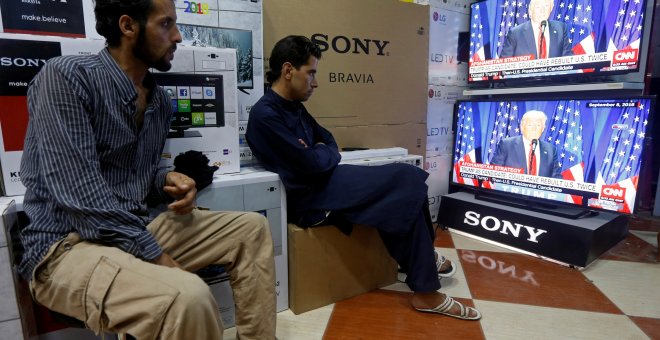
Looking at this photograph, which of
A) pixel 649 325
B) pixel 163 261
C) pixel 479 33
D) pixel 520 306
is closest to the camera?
pixel 163 261

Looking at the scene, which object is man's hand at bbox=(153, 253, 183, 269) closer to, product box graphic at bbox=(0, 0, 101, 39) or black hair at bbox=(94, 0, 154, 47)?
black hair at bbox=(94, 0, 154, 47)

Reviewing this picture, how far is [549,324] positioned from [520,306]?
14 cm

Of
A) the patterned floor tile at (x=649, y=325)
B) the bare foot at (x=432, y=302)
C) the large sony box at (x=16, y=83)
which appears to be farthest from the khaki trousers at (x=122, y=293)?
the patterned floor tile at (x=649, y=325)

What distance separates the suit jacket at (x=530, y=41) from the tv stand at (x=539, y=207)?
85 centimetres

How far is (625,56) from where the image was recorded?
1.81 metres

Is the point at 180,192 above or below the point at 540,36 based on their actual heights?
below

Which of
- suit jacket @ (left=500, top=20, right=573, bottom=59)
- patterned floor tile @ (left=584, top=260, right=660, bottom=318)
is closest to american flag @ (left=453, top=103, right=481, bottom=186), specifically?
suit jacket @ (left=500, top=20, right=573, bottom=59)

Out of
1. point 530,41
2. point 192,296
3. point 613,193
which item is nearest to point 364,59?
point 530,41

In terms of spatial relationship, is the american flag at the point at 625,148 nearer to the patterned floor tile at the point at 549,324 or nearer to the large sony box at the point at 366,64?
the patterned floor tile at the point at 549,324

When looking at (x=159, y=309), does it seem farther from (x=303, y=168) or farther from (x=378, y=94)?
(x=378, y=94)

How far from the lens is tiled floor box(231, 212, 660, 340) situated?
1.41 meters

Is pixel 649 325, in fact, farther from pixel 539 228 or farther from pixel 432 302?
pixel 432 302

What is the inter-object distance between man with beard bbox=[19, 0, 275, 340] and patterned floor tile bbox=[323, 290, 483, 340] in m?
0.43

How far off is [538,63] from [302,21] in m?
1.38
